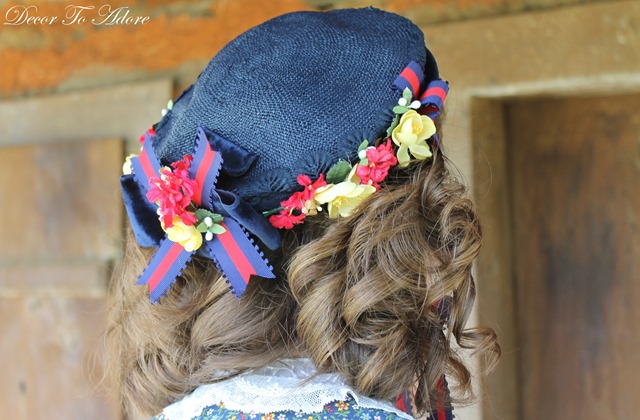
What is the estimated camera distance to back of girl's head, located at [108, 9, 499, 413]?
2.76 feet

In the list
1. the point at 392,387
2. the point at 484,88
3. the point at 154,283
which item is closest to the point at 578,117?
the point at 484,88

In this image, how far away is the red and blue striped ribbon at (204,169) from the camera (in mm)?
823

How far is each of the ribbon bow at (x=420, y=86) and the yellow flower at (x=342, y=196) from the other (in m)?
0.12

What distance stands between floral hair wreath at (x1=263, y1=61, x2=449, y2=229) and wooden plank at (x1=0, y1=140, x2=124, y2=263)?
2.98 ft

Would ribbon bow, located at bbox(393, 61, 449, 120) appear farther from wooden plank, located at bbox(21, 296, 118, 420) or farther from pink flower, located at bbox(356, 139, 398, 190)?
wooden plank, located at bbox(21, 296, 118, 420)

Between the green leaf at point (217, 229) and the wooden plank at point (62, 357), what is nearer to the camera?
the green leaf at point (217, 229)

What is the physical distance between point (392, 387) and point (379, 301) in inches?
4.1

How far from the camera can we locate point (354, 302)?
32.9 inches

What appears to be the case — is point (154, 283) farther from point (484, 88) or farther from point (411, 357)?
point (484, 88)

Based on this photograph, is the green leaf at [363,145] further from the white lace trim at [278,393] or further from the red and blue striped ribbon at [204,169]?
the white lace trim at [278,393]

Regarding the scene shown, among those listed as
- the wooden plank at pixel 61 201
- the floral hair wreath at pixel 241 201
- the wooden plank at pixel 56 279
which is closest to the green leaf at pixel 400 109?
the floral hair wreath at pixel 241 201

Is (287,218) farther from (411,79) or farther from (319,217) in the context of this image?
(411,79)

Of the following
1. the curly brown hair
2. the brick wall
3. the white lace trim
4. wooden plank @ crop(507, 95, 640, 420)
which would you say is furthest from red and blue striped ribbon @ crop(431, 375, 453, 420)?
the brick wall

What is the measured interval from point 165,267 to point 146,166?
13 cm
